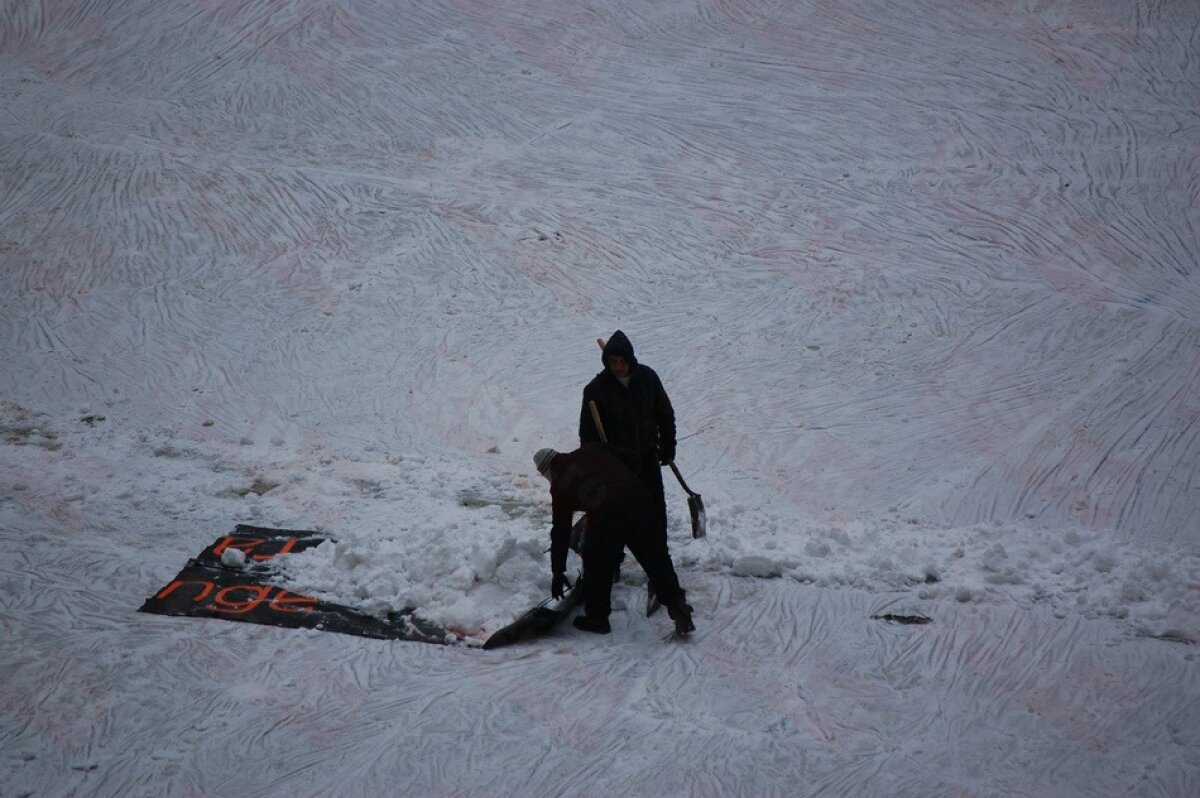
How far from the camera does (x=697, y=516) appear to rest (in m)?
5.63

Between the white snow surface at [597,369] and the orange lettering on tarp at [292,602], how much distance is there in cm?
21

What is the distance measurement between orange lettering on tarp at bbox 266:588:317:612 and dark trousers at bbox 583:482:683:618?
4.59ft

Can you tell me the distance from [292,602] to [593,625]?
4.98 feet

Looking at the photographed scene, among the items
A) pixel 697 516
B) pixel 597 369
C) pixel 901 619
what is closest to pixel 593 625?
pixel 697 516

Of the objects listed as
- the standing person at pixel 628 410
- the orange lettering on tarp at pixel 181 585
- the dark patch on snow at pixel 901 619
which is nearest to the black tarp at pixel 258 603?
the orange lettering on tarp at pixel 181 585

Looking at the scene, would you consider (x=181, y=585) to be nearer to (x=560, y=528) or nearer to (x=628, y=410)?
(x=560, y=528)

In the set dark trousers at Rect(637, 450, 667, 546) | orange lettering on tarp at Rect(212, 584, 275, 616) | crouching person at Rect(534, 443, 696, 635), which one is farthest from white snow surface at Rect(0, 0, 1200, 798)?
dark trousers at Rect(637, 450, 667, 546)

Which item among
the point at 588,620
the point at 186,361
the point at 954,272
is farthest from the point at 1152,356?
the point at 186,361

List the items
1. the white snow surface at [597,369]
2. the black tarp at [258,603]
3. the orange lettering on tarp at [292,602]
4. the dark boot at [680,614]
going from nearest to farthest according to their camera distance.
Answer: the white snow surface at [597,369] < the dark boot at [680,614] < the black tarp at [258,603] < the orange lettering on tarp at [292,602]

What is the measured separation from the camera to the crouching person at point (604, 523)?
4.69 m

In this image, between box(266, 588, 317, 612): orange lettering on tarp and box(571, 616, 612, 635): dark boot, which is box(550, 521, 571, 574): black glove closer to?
box(571, 616, 612, 635): dark boot

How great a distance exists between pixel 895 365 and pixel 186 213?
238 inches

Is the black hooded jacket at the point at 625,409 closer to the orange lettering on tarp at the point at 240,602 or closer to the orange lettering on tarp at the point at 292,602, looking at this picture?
the orange lettering on tarp at the point at 292,602

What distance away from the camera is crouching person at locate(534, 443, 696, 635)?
15.4ft
